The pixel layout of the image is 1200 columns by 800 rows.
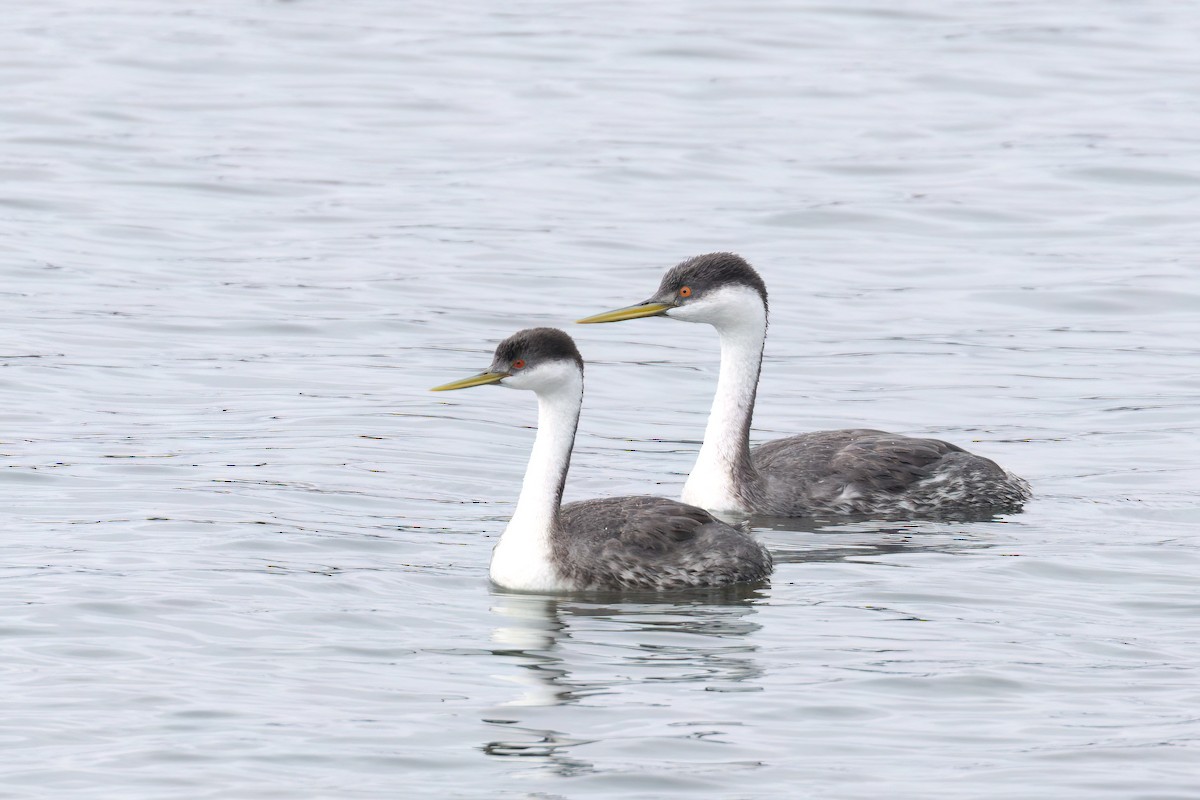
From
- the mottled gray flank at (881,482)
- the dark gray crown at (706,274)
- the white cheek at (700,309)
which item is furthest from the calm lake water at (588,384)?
the dark gray crown at (706,274)

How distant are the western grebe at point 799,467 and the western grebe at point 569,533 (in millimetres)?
1991

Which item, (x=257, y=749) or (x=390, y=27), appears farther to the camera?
(x=390, y=27)

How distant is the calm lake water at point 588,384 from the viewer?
33.7ft

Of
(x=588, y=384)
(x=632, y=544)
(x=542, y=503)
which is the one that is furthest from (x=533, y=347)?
(x=588, y=384)

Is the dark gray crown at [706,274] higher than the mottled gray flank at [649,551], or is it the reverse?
the dark gray crown at [706,274]

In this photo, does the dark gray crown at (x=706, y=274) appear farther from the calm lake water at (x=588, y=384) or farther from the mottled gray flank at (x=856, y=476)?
the calm lake water at (x=588, y=384)

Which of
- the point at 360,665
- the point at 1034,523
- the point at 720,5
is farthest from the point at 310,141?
the point at 360,665

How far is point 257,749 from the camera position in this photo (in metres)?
9.85

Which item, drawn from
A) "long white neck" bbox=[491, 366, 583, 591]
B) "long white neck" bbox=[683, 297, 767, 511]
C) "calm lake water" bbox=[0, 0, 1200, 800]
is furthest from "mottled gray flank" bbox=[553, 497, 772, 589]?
"long white neck" bbox=[683, 297, 767, 511]

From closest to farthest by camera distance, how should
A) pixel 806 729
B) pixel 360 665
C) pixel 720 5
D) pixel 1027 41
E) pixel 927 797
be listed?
pixel 927 797 < pixel 806 729 < pixel 360 665 < pixel 1027 41 < pixel 720 5

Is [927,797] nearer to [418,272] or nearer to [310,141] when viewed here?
[418,272]

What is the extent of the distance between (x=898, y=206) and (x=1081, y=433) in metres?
9.18

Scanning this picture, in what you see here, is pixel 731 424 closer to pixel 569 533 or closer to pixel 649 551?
pixel 649 551

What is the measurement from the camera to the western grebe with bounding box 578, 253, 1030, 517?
15016 mm
